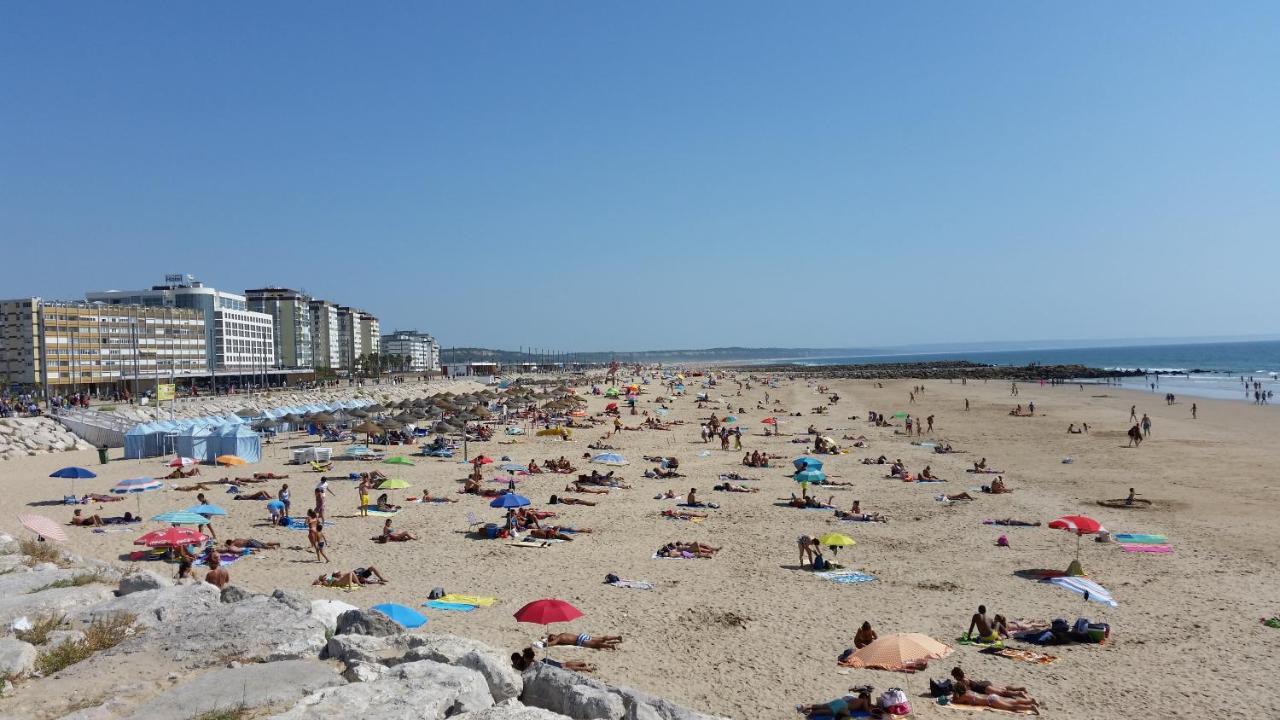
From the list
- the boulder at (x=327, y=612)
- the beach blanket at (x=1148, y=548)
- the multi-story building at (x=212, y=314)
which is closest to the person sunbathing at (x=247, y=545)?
the boulder at (x=327, y=612)

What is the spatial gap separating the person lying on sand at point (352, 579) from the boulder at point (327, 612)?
4.17m

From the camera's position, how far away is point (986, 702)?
8500 mm

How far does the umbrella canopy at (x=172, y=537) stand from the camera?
1391 centimetres

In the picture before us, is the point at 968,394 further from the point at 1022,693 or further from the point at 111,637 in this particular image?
the point at 111,637

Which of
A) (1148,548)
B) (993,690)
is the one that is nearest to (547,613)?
(993,690)

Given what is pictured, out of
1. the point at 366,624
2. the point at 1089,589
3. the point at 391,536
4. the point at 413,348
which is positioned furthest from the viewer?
the point at 413,348

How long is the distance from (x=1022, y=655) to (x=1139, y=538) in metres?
7.65

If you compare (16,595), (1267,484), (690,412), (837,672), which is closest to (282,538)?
(16,595)

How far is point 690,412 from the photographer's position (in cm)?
4972

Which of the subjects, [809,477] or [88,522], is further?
[809,477]

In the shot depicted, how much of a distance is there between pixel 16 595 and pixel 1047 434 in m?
36.0

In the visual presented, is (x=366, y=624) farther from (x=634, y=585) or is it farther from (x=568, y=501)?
(x=568, y=501)

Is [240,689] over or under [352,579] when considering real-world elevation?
over

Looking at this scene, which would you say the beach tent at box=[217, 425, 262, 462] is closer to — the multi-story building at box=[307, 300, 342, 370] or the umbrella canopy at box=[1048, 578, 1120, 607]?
the umbrella canopy at box=[1048, 578, 1120, 607]
